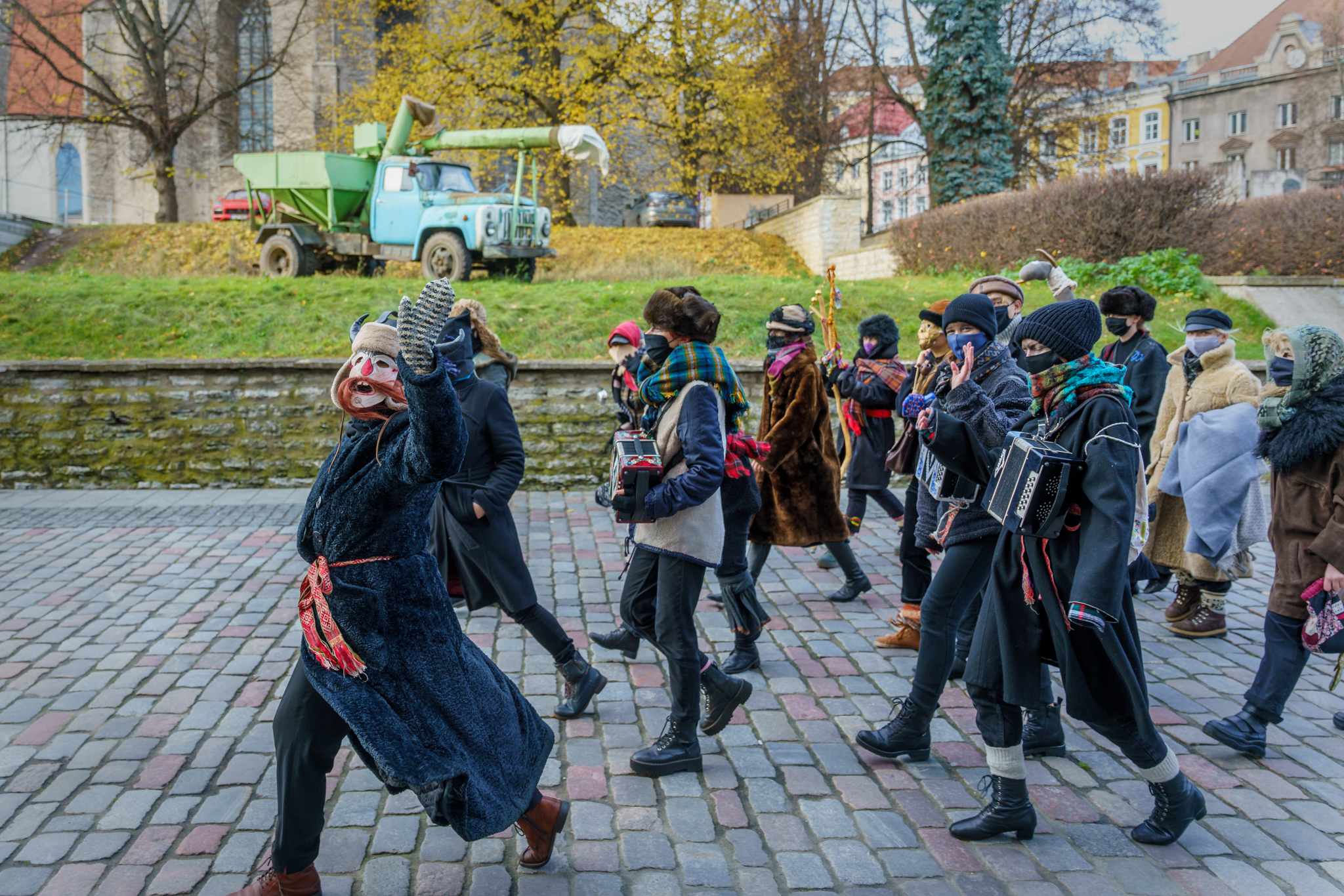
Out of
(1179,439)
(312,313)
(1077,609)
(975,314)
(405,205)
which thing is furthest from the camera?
Answer: (405,205)

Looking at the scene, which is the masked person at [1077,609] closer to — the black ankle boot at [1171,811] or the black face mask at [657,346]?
the black ankle boot at [1171,811]

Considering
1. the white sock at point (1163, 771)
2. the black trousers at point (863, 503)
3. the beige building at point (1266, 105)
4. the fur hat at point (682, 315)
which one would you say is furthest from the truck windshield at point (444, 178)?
the beige building at point (1266, 105)

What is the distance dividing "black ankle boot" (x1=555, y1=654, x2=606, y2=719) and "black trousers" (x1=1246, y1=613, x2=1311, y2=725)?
2.90 metres

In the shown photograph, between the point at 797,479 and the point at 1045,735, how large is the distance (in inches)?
86.4

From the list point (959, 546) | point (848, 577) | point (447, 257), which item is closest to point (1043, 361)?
point (959, 546)

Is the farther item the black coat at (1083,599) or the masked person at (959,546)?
the masked person at (959,546)

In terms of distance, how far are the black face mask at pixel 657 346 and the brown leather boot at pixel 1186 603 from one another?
3945 millimetres

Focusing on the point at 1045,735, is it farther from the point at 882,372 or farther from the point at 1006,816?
the point at 882,372

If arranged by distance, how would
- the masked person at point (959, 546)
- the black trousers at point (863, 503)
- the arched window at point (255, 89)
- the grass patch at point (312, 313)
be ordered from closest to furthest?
the masked person at point (959, 546)
the black trousers at point (863, 503)
the grass patch at point (312, 313)
the arched window at point (255, 89)

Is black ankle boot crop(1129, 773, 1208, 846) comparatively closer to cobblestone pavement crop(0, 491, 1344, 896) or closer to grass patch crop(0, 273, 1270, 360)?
cobblestone pavement crop(0, 491, 1344, 896)

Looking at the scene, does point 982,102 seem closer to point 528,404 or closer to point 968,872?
point 528,404

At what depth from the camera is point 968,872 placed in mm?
3354

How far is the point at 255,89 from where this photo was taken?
1467 inches

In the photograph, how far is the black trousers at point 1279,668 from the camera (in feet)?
14.0
